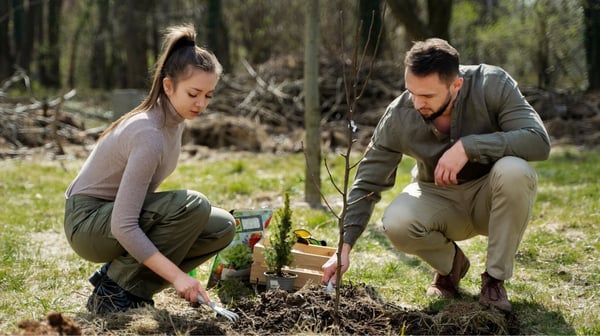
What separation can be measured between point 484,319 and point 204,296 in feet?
3.99

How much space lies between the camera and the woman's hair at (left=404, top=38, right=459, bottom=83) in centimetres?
329

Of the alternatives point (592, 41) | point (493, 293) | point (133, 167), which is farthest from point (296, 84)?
point (133, 167)

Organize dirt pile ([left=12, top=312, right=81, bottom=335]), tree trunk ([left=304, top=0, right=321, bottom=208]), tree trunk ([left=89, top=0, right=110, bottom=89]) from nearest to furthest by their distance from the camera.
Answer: dirt pile ([left=12, top=312, right=81, bottom=335]) → tree trunk ([left=304, top=0, right=321, bottom=208]) → tree trunk ([left=89, top=0, right=110, bottom=89])

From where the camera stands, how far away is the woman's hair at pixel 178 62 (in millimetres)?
3238

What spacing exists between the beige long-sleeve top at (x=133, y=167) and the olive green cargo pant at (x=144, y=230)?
9 centimetres

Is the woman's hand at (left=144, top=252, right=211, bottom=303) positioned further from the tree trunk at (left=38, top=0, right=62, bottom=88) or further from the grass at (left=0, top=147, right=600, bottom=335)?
the tree trunk at (left=38, top=0, right=62, bottom=88)

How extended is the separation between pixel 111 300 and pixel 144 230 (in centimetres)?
38

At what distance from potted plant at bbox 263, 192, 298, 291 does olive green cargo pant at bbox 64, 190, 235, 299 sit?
37cm

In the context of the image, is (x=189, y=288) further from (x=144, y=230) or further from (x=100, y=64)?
(x=100, y=64)

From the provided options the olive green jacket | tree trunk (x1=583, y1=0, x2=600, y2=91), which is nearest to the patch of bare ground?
the olive green jacket

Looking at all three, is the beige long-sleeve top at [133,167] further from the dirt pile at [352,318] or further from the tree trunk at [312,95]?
the tree trunk at [312,95]

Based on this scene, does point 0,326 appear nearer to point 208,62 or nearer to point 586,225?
point 208,62

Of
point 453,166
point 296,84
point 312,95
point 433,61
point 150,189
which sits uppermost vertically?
point 433,61

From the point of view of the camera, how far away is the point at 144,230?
3287 millimetres
